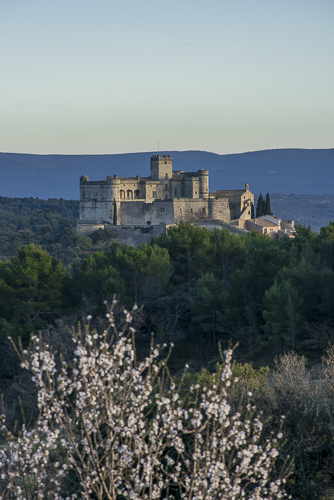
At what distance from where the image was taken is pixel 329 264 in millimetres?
26516

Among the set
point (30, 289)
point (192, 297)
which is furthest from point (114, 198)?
point (30, 289)

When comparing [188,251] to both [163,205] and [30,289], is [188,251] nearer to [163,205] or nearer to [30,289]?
[30,289]

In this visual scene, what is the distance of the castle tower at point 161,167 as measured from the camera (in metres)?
58.8

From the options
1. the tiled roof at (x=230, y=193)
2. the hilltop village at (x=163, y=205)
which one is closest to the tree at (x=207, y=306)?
the hilltop village at (x=163, y=205)

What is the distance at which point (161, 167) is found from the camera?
2322 inches

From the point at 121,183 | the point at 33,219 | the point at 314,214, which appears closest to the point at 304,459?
the point at 121,183

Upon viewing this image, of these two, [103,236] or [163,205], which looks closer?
[103,236]

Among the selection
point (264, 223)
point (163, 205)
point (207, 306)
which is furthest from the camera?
point (163, 205)

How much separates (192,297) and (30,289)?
653 centimetres

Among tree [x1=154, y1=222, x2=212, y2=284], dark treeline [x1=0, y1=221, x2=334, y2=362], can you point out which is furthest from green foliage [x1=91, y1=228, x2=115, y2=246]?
dark treeline [x1=0, y1=221, x2=334, y2=362]

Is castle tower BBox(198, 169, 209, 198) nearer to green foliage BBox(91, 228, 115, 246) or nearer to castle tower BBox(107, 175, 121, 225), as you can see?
castle tower BBox(107, 175, 121, 225)

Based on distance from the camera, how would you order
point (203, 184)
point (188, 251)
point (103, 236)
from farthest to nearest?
point (203, 184) → point (103, 236) → point (188, 251)

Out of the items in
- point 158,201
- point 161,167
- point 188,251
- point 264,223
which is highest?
point 161,167

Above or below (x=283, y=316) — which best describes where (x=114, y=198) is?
above
